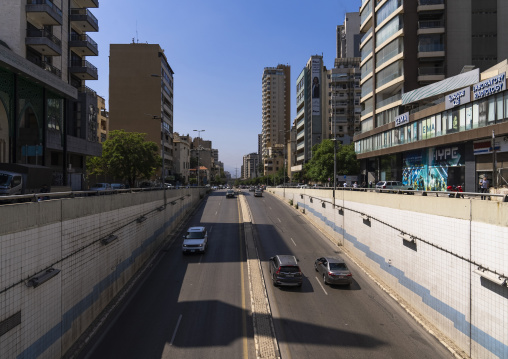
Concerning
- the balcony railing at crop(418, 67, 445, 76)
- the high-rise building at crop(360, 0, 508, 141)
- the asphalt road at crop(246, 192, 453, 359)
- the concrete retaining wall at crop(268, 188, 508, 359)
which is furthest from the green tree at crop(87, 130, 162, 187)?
the balcony railing at crop(418, 67, 445, 76)

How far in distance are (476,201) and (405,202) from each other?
590cm

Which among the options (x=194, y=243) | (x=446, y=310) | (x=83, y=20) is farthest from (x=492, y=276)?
(x=83, y=20)

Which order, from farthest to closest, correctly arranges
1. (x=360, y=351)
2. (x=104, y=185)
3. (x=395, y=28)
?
(x=395, y=28) → (x=104, y=185) → (x=360, y=351)

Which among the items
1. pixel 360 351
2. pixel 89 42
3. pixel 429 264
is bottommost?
pixel 360 351

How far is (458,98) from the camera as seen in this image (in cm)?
3244

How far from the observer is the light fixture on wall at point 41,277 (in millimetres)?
10055

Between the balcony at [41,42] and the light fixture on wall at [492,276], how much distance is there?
35.9 meters

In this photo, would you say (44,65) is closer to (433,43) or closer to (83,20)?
(83,20)

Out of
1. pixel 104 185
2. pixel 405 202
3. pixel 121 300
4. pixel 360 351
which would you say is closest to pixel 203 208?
pixel 104 185

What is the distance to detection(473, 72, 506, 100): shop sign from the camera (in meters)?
26.9

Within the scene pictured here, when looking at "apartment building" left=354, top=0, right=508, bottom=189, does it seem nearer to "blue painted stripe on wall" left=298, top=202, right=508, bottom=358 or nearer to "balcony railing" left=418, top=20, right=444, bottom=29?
"balcony railing" left=418, top=20, right=444, bottom=29

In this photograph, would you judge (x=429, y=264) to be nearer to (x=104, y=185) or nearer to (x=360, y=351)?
(x=360, y=351)

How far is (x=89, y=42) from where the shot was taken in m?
41.0

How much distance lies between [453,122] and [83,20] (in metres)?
41.1
